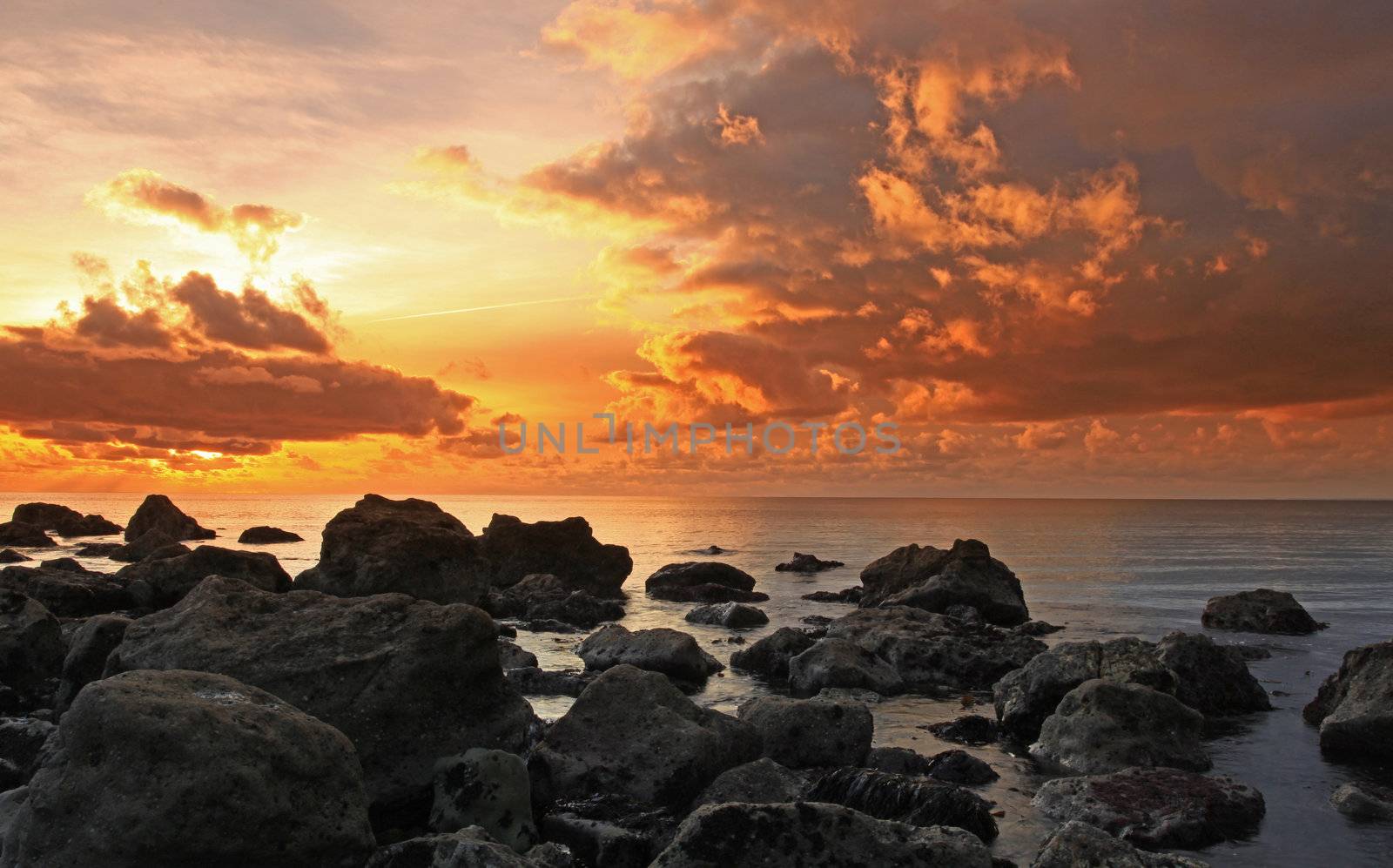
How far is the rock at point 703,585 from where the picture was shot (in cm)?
4709

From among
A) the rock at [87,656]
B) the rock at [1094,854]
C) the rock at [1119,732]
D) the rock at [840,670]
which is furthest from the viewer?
the rock at [840,670]

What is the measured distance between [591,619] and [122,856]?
2970 cm

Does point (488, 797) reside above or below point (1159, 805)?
above

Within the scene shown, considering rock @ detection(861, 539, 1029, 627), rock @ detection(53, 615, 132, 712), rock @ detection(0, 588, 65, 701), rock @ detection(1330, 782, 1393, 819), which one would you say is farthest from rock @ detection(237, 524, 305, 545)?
rock @ detection(1330, 782, 1393, 819)

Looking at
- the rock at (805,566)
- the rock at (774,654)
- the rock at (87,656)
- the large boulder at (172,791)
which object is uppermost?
the large boulder at (172,791)

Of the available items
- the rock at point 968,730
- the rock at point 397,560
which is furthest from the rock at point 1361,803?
the rock at point 397,560

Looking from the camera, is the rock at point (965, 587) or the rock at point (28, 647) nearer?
the rock at point (28, 647)

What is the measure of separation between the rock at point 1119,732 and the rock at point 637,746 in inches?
231

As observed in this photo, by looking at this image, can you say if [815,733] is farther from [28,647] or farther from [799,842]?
[28,647]

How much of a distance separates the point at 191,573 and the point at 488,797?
2993cm

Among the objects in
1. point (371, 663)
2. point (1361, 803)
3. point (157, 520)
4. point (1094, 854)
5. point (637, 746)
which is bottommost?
point (157, 520)

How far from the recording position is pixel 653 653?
25.2 metres

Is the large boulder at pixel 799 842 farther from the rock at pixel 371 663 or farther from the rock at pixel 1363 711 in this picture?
the rock at pixel 1363 711

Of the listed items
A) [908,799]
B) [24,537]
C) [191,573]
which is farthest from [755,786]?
[24,537]
